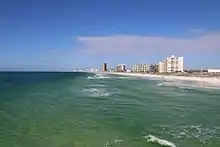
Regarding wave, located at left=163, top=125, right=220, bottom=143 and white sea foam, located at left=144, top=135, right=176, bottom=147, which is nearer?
white sea foam, located at left=144, top=135, right=176, bottom=147

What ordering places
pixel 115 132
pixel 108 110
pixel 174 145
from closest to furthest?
pixel 174 145 → pixel 115 132 → pixel 108 110

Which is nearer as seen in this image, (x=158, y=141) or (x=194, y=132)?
(x=158, y=141)

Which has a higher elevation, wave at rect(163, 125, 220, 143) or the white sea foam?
the white sea foam

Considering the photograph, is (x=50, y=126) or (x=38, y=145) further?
(x=50, y=126)

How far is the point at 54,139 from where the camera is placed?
1766 centimetres

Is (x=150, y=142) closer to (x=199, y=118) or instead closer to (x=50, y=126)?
(x=50, y=126)

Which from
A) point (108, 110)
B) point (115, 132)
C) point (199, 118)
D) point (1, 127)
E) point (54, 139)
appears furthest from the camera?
point (108, 110)

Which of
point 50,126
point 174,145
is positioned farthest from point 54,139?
point 174,145

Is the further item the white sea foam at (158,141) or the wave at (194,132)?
the wave at (194,132)

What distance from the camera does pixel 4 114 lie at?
27.3 m

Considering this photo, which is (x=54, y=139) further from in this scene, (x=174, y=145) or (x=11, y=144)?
(x=174, y=145)

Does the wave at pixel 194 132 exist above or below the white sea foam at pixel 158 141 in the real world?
below

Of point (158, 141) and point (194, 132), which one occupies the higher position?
point (158, 141)

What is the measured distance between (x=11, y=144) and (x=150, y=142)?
7985 mm
